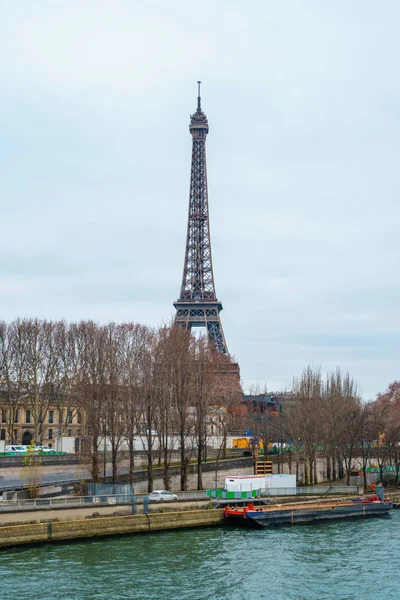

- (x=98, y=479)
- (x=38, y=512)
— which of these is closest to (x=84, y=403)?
(x=98, y=479)

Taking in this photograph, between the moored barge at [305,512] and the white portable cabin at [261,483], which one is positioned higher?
the white portable cabin at [261,483]

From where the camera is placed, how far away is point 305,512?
2403 inches

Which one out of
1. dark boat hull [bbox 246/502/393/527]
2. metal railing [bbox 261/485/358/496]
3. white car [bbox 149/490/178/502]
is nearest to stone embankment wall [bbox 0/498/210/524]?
white car [bbox 149/490/178/502]

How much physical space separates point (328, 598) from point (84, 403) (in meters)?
38.1

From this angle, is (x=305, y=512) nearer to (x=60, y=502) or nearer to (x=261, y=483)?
(x=261, y=483)

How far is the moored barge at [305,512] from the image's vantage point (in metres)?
57.8

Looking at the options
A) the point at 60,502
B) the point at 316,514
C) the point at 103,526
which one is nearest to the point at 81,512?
the point at 60,502

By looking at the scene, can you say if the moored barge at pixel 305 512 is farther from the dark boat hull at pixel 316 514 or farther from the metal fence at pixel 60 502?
the metal fence at pixel 60 502

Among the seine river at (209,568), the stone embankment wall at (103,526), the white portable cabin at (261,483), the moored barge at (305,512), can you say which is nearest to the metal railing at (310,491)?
the white portable cabin at (261,483)

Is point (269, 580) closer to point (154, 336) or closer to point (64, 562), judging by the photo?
point (64, 562)

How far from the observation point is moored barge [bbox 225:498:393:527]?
57781 millimetres

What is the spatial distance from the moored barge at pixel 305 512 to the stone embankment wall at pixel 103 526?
1929 millimetres

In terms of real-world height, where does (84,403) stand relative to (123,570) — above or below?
above

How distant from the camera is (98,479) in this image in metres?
65.1
